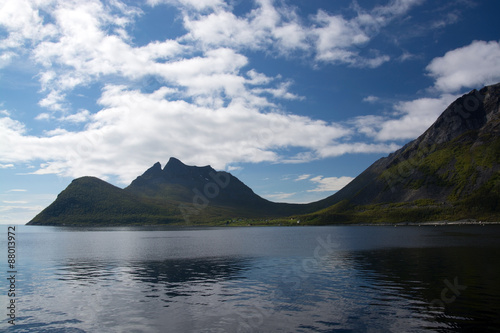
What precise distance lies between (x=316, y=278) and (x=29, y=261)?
83.1 meters

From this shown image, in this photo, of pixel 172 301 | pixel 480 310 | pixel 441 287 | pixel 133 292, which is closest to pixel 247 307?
pixel 172 301

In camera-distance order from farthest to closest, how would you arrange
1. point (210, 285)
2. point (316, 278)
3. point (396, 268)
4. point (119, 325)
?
point (396, 268)
point (316, 278)
point (210, 285)
point (119, 325)

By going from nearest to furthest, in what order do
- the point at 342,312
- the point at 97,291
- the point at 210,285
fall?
the point at 342,312 < the point at 97,291 < the point at 210,285

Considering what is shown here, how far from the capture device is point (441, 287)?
1879 inches

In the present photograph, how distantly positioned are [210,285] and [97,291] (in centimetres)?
1810

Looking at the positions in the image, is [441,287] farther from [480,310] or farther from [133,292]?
[133,292]

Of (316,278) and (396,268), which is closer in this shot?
(316,278)

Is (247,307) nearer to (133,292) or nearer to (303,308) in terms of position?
(303,308)

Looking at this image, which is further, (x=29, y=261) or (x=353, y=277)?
(x=29, y=261)

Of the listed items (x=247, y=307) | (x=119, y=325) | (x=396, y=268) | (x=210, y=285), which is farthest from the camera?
(x=396, y=268)

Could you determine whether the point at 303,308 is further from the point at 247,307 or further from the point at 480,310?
the point at 480,310

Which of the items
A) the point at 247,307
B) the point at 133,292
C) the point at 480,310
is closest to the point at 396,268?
the point at 480,310

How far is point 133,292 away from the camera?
5025 cm

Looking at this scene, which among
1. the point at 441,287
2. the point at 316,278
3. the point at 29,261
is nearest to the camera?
the point at 441,287
